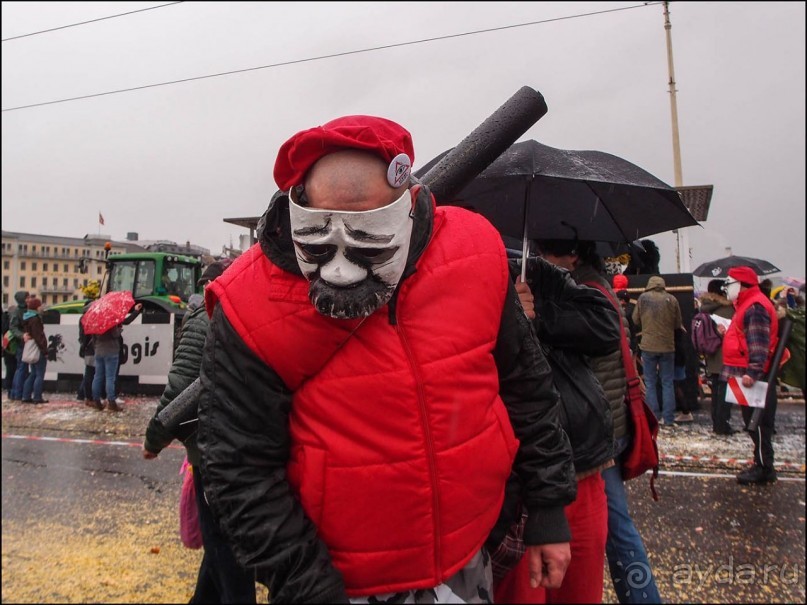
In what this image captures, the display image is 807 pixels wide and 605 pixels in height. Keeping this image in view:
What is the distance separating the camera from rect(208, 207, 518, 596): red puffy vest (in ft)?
4.06

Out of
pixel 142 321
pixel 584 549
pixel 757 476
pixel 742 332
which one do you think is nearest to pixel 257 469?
pixel 584 549

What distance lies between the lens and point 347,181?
1205 mm

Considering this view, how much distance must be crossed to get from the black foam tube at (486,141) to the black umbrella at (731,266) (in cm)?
730

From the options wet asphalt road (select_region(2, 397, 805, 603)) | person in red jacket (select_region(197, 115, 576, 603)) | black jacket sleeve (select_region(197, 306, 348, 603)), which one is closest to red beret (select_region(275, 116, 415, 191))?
person in red jacket (select_region(197, 115, 576, 603))

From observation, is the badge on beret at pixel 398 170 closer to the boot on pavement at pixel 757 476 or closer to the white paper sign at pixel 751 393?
the white paper sign at pixel 751 393

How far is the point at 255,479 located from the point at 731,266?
888cm

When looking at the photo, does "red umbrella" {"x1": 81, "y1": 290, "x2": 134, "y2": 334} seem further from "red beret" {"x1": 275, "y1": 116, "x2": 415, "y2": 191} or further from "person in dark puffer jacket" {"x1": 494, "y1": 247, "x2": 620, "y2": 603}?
"red beret" {"x1": 275, "y1": 116, "x2": 415, "y2": 191}

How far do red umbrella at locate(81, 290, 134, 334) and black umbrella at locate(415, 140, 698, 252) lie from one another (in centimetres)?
709

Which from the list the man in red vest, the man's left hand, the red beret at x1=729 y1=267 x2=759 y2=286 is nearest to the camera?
the man's left hand

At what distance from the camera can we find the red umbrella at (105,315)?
7.84 meters

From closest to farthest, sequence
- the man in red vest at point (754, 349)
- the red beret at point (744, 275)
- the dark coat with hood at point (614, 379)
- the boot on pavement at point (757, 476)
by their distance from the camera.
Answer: the dark coat with hood at point (614, 379) → the man in red vest at point (754, 349) → the red beret at point (744, 275) → the boot on pavement at point (757, 476)

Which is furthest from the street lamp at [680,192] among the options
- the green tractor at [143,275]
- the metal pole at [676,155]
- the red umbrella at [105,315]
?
the green tractor at [143,275]

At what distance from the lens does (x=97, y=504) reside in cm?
455

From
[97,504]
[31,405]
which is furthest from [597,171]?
[31,405]
